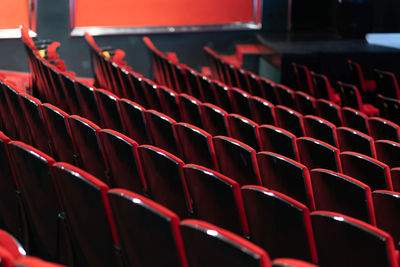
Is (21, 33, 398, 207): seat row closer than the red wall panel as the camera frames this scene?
Yes

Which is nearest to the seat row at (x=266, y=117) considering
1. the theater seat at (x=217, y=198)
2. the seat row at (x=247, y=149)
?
the seat row at (x=247, y=149)

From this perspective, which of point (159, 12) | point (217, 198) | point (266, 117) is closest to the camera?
point (217, 198)

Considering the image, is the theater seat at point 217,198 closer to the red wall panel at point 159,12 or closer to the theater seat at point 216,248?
the theater seat at point 216,248

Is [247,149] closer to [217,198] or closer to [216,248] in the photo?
[217,198]

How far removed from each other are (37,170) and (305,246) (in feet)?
0.52

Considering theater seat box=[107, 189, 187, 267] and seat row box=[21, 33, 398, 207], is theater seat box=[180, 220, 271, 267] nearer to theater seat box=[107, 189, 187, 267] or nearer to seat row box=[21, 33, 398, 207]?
theater seat box=[107, 189, 187, 267]

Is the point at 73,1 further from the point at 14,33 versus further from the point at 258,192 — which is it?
the point at 258,192

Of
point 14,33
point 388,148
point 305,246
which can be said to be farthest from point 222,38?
point 305,246

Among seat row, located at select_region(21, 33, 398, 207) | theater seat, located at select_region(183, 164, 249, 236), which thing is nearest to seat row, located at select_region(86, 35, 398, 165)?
seat row, located at select_region(21, 33, 398, 207)

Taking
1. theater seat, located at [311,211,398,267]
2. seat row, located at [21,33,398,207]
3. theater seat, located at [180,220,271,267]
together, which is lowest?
seat row, located at [21,33,398,207]

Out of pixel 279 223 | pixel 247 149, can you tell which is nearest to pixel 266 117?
pixel 247 149

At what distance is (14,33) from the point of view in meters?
1.30

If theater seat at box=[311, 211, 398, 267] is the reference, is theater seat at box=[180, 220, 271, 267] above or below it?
above

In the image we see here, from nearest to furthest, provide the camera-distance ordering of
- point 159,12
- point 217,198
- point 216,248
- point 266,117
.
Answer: point 216,248
point 217,198
point 266,117
point 159,12
